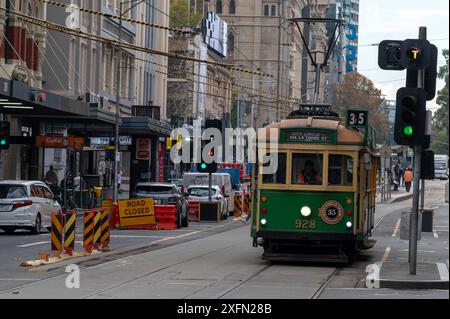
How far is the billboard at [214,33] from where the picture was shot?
365 ft

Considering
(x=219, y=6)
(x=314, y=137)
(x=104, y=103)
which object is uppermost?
(x=219, y=6)

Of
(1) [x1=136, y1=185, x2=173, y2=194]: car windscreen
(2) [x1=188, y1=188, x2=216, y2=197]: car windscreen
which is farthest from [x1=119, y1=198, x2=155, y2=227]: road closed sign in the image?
(2) [x1=188, y1=188, x2=216, y2=197]: car windscreen

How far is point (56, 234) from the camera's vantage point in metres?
25.5

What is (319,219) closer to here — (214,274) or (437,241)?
(214,274)

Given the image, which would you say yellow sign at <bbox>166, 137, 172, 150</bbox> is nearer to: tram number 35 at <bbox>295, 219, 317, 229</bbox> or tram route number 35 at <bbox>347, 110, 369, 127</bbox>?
tram route number 35 at <bbox>347, 110, 369, 127</bbox>

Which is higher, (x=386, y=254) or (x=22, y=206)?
(x=22, y=206)

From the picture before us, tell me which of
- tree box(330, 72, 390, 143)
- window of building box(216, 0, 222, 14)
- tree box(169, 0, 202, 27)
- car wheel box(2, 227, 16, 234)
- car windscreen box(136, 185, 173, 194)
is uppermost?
window of building box(216, 0, 222, 14)

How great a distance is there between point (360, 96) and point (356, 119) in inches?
3915

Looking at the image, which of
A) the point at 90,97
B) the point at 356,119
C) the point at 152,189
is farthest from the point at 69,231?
the point at 90,97

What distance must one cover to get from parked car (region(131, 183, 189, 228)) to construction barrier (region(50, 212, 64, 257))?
56.9 feet

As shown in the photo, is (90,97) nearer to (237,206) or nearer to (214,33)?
(237,206)

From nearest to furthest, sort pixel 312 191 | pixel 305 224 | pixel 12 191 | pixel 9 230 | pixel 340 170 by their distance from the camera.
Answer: pixel 305 224, pixel 312 191, pixel 340 170, pixel 12 191, pixel 9 230

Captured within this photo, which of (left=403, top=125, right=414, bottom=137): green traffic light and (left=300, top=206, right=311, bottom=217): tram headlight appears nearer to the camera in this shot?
(left=403, top=125, right=414, bottom=137): green traffic light

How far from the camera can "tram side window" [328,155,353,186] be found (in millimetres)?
24297
